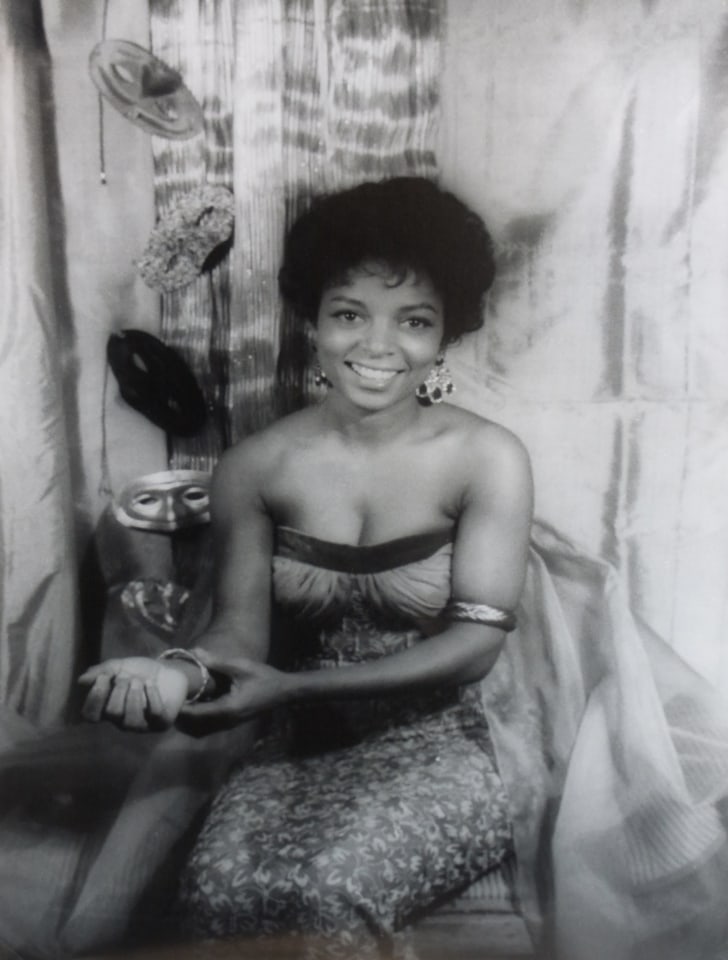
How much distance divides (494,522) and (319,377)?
28 centimetres

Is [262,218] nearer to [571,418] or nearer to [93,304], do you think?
[93,304]

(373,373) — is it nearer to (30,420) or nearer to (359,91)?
(359,91)

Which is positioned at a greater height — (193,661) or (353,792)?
(193,661)

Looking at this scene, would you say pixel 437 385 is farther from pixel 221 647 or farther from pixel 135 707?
pixel 135 707


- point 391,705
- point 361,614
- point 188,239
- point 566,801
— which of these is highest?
point 188,239

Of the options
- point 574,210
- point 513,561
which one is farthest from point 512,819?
point 574,210

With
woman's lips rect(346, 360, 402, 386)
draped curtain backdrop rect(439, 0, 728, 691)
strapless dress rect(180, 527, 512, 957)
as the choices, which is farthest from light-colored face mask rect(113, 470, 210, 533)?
draped curtain backdrop rect(439, 0, 728, 691)

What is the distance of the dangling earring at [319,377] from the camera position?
118 centimetres

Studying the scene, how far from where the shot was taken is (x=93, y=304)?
47.7 inches

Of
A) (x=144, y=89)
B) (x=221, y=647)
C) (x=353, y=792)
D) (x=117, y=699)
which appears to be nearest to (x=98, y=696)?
(x=117, y=699)

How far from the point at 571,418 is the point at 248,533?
43 cm

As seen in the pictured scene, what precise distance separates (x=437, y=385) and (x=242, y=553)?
0.32 metres

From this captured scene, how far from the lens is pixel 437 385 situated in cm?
118

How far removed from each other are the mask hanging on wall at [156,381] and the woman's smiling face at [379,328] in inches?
7.0
